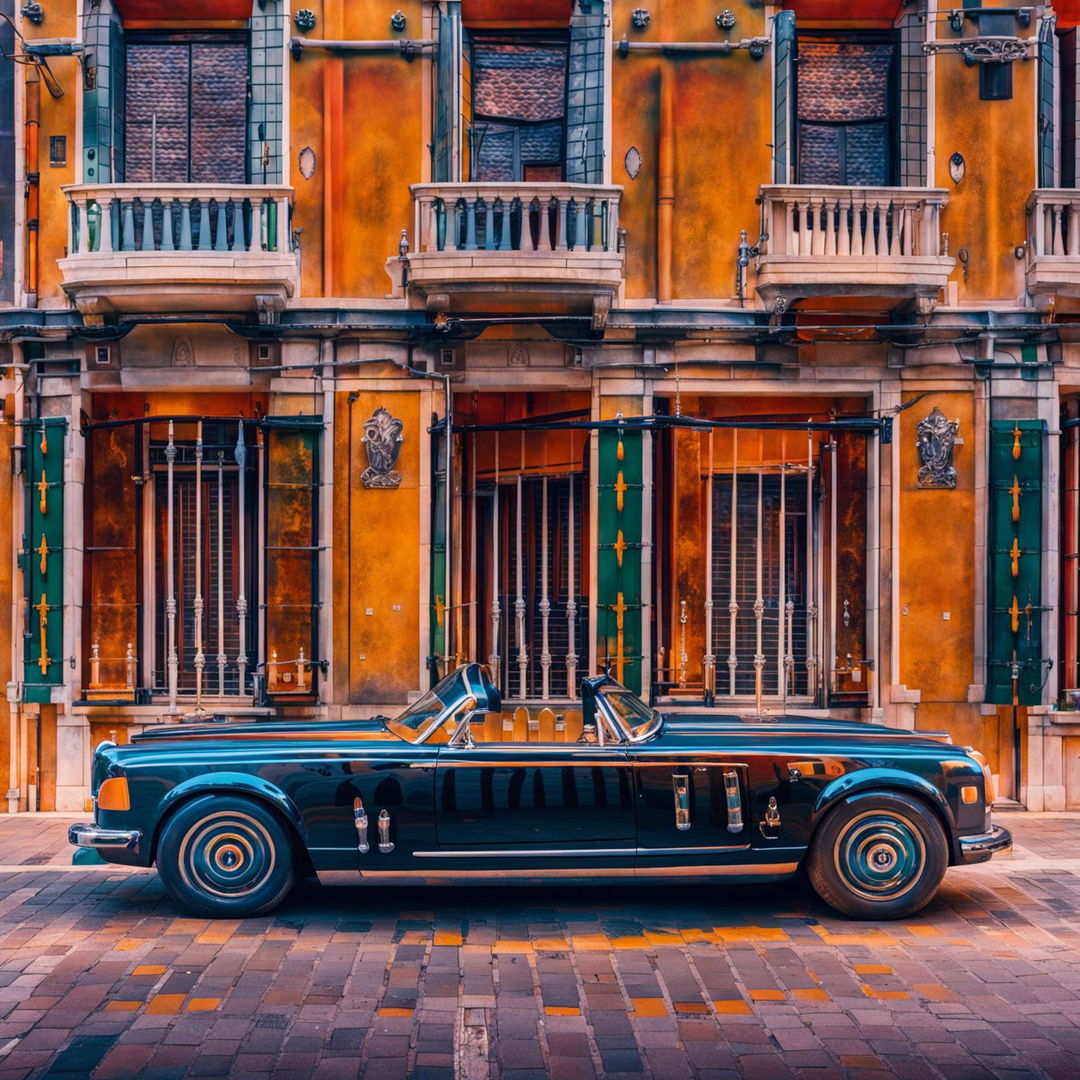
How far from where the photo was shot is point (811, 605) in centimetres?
1152

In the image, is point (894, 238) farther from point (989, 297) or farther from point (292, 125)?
point (292, 125)

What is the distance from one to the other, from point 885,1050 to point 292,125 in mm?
9046

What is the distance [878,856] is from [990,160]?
6.87 metres

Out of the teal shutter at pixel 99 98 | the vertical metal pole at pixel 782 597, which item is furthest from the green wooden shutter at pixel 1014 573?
the teal shutter at pixel 99 98

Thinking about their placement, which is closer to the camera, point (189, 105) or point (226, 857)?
point (226, 857)

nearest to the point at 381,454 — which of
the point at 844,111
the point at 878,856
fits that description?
the point at 844,111

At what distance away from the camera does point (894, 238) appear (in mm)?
10562

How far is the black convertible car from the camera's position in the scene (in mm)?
7055

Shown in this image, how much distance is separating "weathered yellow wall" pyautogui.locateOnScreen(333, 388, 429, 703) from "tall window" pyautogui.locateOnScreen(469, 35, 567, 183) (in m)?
2.74

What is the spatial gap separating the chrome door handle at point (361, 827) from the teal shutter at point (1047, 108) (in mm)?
8354

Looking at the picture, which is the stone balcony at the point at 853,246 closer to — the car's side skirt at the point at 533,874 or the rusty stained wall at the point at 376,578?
the rusty stained wall at the point at 376,578

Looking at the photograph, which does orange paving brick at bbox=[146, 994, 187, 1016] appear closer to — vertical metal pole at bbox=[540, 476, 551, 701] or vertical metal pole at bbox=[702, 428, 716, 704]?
vertical metal pole at bbox=[540, 476, 551, 701]

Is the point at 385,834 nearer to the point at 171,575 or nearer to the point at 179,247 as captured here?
the point at 171,575

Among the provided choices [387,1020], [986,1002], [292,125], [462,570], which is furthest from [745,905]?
[292,125]
